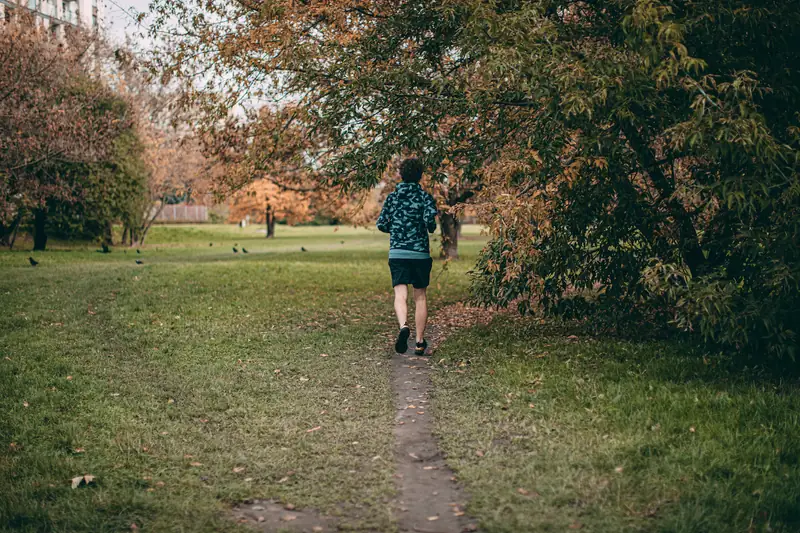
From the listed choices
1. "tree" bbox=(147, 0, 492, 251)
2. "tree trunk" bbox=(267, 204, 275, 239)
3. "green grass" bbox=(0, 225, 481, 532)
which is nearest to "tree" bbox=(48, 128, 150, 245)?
"green grass" bbox=(0, 225, 481, 532)

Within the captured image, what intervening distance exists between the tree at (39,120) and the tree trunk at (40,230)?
7.99ft

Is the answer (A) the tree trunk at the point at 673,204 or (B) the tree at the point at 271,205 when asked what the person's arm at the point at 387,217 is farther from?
(B) the tree at the point at 271,205

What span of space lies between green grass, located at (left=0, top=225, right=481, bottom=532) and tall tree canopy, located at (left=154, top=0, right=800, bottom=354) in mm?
2472

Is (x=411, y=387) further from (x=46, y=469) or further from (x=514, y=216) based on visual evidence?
(x=46, y=469)

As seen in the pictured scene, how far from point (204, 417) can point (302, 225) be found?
8300 centimetres

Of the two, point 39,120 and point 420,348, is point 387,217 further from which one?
point 39,120

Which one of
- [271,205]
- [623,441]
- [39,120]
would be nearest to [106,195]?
[39,120]

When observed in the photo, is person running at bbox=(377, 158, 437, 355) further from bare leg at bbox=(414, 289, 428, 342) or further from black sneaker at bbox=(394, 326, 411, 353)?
black sneaker at bbox=(394, 326, 411, 353)

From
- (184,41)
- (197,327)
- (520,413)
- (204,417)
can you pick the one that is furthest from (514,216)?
(184,41)

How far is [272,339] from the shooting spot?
32.3ft

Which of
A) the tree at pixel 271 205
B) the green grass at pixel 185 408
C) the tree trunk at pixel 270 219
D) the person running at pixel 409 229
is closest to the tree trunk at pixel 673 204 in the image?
the person running at pixel 409 229

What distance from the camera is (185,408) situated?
6582 mm

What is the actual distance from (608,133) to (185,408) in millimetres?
4899

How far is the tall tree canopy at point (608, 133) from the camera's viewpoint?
6070mm
